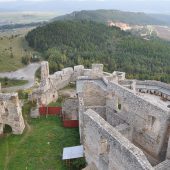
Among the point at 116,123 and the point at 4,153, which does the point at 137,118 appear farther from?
the point at 4,153

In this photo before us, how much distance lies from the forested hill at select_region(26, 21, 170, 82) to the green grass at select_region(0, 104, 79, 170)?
25071mm

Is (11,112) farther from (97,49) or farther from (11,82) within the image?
(97,49)

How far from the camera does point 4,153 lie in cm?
2503

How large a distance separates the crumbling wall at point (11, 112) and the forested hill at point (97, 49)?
25983mm

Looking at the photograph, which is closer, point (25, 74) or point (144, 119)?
point (144, 119)

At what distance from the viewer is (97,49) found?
74.8 m

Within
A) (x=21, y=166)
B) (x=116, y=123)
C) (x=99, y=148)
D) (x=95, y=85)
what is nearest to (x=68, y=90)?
(x=95, y=85)

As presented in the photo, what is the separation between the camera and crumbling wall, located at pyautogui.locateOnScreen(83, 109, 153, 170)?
639 inches

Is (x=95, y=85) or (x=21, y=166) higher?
(x=95, y=85)

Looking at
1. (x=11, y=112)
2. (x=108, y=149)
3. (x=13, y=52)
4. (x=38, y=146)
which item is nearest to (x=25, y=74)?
(x=13, y=52)

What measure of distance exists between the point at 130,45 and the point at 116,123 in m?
55.9

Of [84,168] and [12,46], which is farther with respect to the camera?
[12,46]

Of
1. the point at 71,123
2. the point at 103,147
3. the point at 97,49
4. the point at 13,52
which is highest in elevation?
the point at 103,147

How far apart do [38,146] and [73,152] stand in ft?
13.3
